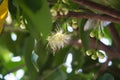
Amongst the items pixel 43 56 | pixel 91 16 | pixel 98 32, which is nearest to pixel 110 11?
pixel 91 16

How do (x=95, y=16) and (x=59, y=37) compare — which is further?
(x=59, y=37)

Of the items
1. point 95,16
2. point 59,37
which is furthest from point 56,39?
point 95,16

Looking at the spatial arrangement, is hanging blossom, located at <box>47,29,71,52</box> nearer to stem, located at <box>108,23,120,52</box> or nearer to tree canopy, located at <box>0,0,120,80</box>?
tree canopy, located at <box>0,0,120,80</box>

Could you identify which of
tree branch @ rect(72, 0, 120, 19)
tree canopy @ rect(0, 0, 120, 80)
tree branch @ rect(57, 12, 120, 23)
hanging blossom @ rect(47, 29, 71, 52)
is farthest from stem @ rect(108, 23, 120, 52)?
tree branch @ rect(72, 0, 120, 19)

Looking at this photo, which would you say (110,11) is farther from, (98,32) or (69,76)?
(69,76)

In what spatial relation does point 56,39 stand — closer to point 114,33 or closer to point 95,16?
point 95,16

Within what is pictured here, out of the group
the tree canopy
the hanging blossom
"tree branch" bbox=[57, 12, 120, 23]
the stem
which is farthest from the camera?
the stem

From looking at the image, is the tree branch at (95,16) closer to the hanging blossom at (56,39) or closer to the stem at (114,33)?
the hanging blossom at (56,39)

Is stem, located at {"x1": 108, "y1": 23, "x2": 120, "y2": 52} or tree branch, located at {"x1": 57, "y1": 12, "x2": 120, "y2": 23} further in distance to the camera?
stem, located at {"x1": 108, "y1": 23, "x2": 120, "y2": 52}

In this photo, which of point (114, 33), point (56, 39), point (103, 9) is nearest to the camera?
point (103, 9)

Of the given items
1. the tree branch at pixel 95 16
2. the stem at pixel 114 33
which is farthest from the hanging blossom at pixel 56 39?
the stem at pixel 114 33
